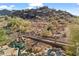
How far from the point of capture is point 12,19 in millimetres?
1214

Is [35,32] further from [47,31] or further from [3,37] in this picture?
[3,37]

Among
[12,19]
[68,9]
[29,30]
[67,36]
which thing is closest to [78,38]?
[67,36]

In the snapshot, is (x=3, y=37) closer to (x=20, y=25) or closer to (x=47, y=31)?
(x=20, y=25)

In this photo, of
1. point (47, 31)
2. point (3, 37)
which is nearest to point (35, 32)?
point (47, 31)

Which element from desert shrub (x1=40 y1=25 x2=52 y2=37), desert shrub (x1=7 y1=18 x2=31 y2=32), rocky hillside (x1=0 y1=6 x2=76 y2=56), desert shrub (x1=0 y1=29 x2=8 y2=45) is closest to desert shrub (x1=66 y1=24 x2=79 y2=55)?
rocky hillside (x1=0 y1=6 x2=76 y2=56)

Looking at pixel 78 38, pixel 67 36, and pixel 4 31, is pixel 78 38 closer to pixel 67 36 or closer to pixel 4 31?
pixel 67 36

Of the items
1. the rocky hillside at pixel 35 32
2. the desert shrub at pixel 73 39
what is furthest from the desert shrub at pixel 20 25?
A: the desert shrub at pixel 73 39

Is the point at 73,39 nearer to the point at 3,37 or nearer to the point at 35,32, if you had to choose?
the point at 35,32

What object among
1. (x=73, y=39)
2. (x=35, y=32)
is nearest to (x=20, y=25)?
(x=35, y=32)

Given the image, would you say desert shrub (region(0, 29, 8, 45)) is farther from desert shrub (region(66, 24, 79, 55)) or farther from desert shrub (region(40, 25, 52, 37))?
desert shrub (region(66, 24, 79, 55))

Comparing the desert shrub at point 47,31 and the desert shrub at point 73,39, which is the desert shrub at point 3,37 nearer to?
the desert shrub at point 47,31

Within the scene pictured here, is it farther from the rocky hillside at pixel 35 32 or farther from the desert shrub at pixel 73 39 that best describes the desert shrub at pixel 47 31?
the desert shrub at pixel 73 39

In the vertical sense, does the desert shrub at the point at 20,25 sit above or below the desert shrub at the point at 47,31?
above

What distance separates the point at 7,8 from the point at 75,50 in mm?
525
